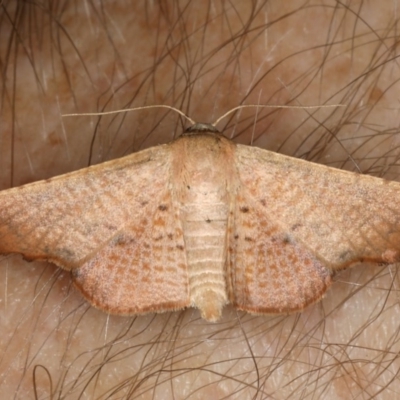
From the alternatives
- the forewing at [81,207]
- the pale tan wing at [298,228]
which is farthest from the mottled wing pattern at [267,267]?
the forewing at [81,207]

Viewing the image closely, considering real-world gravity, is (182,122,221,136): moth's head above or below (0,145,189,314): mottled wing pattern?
above

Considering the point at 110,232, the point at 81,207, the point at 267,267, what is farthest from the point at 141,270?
the point at 267,267

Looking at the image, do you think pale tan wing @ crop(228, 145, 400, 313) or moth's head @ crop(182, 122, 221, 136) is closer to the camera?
pale tan wing @ crop(228, 145, 400, 313)

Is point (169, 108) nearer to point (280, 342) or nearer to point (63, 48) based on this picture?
point (63, 48)

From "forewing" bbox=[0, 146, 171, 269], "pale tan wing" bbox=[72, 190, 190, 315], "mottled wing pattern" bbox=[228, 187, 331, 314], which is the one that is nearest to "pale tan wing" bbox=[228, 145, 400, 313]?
"mottled wing pattern" bbox=[228, 187, 331, 314]

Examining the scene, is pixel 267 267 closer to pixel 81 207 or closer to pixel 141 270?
pixel 141 270

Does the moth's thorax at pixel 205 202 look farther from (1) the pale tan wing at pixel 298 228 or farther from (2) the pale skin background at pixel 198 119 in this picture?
(2) the pale skin background at pixel 198 119

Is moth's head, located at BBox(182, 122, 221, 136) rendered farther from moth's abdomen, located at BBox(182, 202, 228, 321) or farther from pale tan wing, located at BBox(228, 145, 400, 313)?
moth's abdomen, located at BBox(182, 202, 228, 321)

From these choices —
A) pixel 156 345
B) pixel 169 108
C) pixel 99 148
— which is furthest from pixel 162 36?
pixel 156 345
